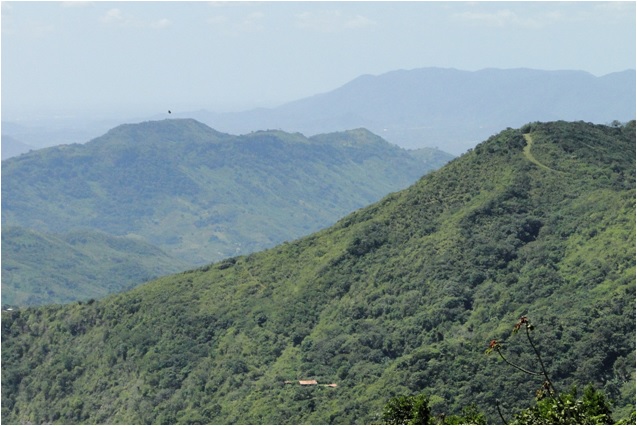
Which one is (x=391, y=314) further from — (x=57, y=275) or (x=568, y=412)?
(x=57, y=275)

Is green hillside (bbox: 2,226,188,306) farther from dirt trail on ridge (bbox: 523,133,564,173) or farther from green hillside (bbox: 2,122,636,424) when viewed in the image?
dirt trail on ridge (bbox: 523,133,564,173)

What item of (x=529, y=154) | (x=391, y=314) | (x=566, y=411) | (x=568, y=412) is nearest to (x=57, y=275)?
(x=529, y=154)

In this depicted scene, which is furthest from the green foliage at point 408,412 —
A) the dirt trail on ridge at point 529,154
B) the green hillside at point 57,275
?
the green hillside at point 57,275

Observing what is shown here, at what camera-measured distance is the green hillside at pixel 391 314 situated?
182ft

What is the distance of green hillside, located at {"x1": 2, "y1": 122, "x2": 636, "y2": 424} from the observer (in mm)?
55375

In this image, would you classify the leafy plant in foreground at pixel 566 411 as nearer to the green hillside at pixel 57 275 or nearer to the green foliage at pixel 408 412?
the green foliage at pixel 408 412

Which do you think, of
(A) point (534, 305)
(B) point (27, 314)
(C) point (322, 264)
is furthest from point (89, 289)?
(A) point (534, 305)

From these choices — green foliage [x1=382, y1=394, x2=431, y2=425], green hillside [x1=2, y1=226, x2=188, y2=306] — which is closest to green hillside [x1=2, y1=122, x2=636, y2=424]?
green foliage [x1=382, y1=394, x2=431, y2=425]

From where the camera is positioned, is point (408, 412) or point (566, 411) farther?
point (408, 412)

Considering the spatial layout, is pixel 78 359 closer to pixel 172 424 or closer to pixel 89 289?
pixel 172 424

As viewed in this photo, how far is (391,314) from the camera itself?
68.9 metres

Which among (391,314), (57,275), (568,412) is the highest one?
(568,412)

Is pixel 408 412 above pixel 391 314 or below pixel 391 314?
above

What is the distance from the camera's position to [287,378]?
6506 cm
